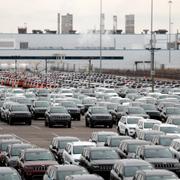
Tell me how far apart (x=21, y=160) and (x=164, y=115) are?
2622 centimetres

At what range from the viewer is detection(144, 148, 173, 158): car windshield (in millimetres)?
27516

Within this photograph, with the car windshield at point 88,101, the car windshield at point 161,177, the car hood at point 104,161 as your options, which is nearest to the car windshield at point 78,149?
the car hood at point 104,161

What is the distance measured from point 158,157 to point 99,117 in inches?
906

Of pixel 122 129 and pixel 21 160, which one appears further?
pixel 122 129

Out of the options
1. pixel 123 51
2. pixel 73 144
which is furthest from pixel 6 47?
pixel 73 144

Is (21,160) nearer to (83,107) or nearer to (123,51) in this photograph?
(83,107)

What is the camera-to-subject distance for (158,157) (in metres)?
27.4

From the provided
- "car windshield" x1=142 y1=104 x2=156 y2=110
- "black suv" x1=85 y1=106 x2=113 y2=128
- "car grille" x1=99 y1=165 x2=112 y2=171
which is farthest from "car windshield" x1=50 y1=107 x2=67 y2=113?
"car grille" x1=99 y1=165 x2=112 y2=171

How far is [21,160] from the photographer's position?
2759cm

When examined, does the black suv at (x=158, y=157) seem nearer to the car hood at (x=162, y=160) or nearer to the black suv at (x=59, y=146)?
the car hood at (x=162, y=160)

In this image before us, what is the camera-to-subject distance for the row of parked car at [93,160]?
22619mm

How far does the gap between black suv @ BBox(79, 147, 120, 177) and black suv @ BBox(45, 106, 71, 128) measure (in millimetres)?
22017

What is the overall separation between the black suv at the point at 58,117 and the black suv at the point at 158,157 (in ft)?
73.0

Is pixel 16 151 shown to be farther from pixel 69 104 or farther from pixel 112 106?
pixel 69 104
